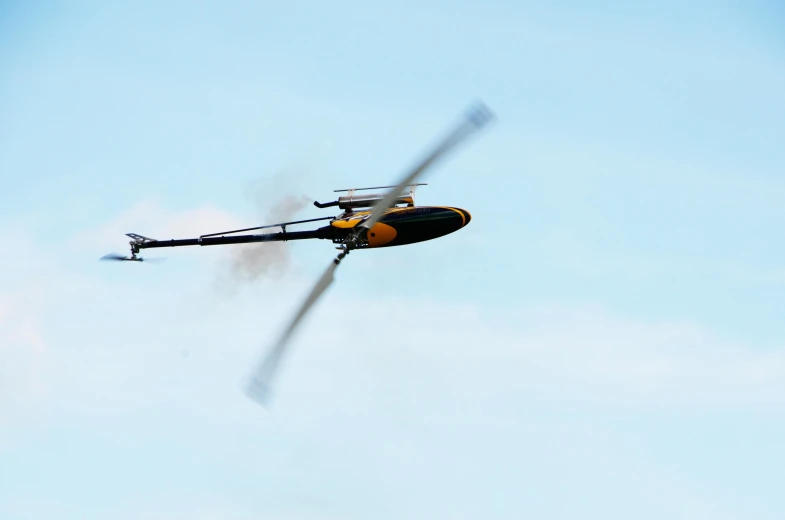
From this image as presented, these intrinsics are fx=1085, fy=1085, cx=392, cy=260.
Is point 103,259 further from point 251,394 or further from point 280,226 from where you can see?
point 251,394

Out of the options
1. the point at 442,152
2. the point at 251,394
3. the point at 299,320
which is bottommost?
the point at 251,394

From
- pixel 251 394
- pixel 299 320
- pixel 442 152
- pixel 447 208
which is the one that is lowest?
pixel 251 394

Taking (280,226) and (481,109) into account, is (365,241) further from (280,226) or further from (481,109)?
(481,109)

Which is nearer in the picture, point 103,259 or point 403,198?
point 403,198

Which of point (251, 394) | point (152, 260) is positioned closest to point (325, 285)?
point (251, 394)

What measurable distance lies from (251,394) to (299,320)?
3.74 meters

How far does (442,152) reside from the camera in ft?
116

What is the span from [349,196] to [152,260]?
10598 mm

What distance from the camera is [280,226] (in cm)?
4694

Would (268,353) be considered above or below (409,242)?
below

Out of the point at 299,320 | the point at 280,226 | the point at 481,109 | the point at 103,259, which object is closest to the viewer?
the point at 481,109

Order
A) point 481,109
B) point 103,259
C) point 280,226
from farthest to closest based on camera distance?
point 103,259 < point 280,226 < point 481,109

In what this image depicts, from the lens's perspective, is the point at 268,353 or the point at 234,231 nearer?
the point at 268,353

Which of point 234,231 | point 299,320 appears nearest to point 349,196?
point 234,231
